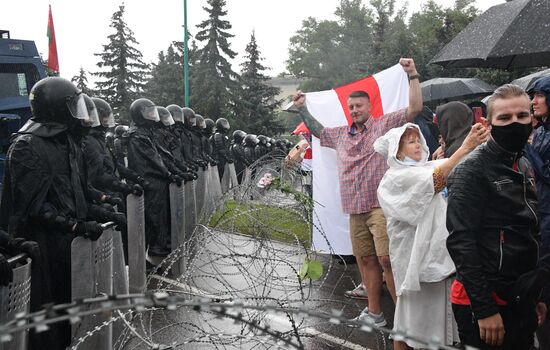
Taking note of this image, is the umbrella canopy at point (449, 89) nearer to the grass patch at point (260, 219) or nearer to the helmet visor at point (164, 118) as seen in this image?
the helmet visor at point (164, 118)

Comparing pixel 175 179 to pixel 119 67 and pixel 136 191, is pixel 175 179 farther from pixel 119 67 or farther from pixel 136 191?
pixel 119 67

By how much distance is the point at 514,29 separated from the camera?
558cm

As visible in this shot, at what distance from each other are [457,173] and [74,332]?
2.72m

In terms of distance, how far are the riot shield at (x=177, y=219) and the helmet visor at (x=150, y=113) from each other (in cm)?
142

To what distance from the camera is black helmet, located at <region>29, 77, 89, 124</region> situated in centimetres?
398

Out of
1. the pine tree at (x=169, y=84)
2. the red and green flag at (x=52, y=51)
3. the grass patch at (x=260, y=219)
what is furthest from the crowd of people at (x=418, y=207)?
the pine tree at (x=169, y=84)

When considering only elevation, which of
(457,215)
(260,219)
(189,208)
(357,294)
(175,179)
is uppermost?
(457,215)

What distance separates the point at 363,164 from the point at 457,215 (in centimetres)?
214

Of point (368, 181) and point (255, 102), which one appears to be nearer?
point (368, 181)

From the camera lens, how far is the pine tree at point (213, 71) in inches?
1649

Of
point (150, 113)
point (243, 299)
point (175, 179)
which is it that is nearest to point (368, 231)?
point (243, 299)

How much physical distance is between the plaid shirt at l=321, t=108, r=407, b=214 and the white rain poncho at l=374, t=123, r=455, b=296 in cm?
91

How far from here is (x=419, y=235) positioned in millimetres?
3348

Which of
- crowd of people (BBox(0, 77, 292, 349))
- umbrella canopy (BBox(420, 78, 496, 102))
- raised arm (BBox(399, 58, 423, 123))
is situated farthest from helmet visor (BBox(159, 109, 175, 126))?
umbrella canopy (BBox(420, 78, 496, 102))
